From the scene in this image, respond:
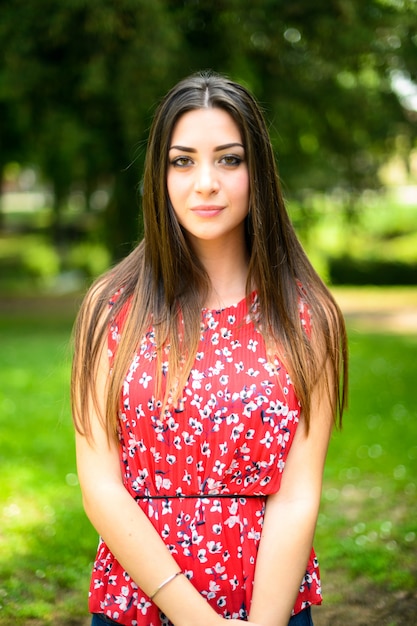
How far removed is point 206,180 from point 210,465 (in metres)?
0.79

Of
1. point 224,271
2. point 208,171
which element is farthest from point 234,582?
point 208,171

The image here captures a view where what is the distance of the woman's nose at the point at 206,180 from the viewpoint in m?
2.23

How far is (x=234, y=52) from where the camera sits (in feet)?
37.5

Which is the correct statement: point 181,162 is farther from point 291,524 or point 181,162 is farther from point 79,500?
point 79,500

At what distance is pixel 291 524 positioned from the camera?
2195mm

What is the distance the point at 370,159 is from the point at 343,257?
883 cm

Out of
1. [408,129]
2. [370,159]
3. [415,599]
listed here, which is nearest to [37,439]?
[415,599]

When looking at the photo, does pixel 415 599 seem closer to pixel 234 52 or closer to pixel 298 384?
pixel 298 384

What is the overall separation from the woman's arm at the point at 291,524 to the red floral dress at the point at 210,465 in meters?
0.04

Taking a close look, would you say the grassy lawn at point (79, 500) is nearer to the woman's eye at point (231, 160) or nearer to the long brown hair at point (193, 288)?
the long brown hair at point (193, 288)

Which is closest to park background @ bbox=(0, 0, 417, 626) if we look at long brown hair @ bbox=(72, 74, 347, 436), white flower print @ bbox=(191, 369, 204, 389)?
long brown hair @ bbox=(72, 74, 347, 436)

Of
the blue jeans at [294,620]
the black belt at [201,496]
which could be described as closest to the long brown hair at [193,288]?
the black belt at [201,496]

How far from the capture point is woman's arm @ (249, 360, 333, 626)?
214 centimetres

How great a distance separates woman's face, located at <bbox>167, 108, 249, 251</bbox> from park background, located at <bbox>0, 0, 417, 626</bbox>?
73 centimetres
